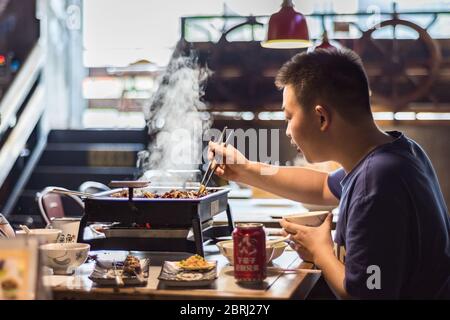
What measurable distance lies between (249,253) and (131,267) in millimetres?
344

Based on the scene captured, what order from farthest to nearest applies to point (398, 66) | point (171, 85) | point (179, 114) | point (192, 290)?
point (171, 85)
point (398, 66)
point (179, 114)
point (192, 290)

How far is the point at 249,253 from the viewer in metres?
1.92

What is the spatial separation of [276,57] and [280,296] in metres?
6.78

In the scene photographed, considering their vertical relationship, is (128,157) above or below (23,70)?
below

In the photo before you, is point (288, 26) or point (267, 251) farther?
point (288, 26)

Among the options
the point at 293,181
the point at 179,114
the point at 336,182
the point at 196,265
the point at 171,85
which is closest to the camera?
the point at 196,265

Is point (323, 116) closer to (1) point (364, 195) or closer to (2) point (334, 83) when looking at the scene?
(2) point (334, 83)

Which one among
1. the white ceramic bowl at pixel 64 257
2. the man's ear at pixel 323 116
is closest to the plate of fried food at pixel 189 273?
the white ceramic bowl at pixel 64 257

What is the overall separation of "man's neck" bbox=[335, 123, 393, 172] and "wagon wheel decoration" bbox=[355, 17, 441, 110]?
6026 mm

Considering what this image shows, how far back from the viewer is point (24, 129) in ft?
25.7

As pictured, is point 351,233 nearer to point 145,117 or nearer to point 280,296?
point 280,296

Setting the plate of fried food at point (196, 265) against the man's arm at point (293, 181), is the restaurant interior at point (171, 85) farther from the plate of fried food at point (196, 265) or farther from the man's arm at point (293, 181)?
the plate of fried food at point (196, 265)

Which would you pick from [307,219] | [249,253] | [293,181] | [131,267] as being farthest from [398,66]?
[131,267]

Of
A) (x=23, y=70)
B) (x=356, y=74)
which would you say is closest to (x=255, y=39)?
(x=23, y=70)
